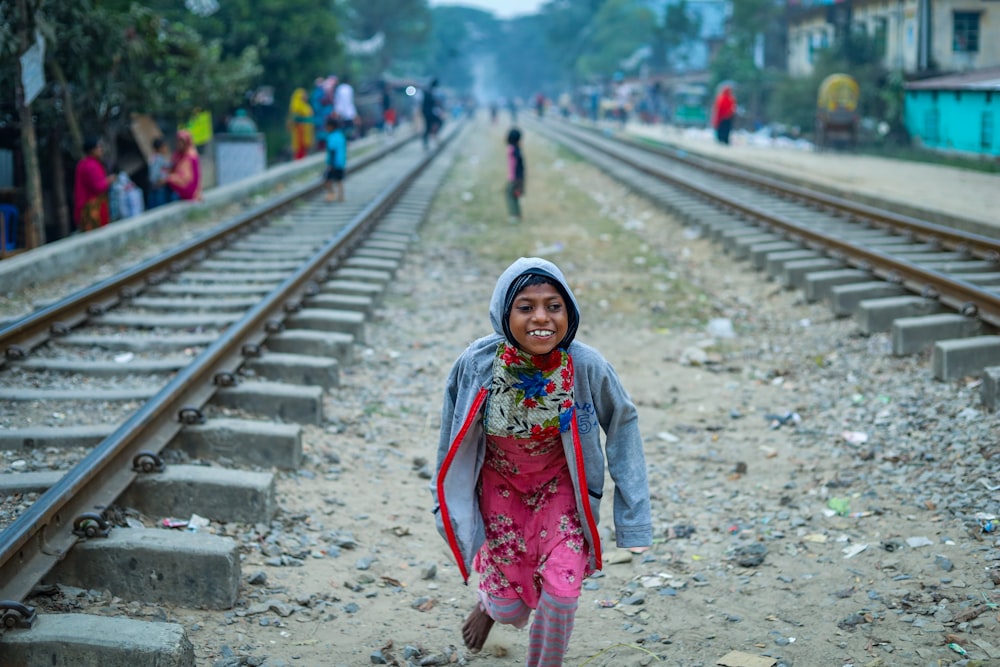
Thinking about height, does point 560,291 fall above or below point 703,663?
above

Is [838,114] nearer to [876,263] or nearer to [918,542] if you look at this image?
[876,263]

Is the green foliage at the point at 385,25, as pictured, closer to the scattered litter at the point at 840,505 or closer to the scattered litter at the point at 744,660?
the scattered litter at the point at 840,505

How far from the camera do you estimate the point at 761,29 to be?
4144 cm

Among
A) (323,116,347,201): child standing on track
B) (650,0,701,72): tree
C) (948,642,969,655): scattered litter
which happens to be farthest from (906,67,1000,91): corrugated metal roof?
(650,0,701,72): tree

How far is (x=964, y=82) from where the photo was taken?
882 inches

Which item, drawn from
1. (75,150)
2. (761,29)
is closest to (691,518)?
(75,150)

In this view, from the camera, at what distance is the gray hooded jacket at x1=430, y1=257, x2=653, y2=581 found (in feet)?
10.2

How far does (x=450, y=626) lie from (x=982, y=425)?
3103 mm


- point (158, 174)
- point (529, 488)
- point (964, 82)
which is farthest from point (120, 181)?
point (964, 82)

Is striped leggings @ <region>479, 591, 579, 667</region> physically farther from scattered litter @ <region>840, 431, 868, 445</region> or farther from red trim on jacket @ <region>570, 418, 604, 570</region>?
scattered litter @ <region>840, 431, 868, 445</region>

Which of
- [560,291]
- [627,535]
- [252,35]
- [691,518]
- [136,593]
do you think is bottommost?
[691,518]

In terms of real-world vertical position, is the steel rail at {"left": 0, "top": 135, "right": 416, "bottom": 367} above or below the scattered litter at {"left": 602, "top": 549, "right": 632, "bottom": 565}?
above

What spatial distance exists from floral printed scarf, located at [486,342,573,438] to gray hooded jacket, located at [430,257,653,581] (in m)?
0.05

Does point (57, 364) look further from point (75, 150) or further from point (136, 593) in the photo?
point (75, 150)
